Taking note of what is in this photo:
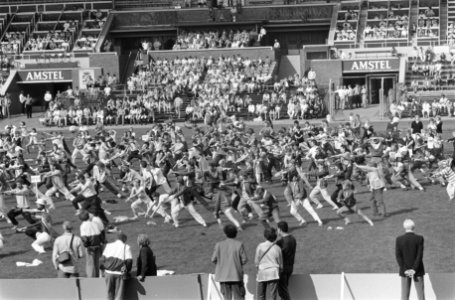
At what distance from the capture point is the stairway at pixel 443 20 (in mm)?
55250

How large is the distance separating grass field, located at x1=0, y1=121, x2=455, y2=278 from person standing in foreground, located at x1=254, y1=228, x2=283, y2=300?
156 inches

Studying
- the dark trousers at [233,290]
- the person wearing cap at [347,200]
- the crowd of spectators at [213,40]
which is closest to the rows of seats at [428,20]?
the crowd of spectators at [213,40]

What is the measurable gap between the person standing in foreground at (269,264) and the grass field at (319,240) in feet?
13.0

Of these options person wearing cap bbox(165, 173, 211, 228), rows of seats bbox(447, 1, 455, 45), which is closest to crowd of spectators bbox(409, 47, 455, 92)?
rows of seats bbox(447, 1, 455, 45)

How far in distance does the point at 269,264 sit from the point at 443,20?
143 ft

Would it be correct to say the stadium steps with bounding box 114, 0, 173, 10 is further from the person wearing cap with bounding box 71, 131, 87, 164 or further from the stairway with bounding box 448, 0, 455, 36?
the person wearing cap with bounding box 71, 131, 87, 164

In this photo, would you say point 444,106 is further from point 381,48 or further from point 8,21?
point 8,21

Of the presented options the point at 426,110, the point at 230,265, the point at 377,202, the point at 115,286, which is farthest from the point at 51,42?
the point at 230,265

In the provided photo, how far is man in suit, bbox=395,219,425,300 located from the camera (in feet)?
50.0

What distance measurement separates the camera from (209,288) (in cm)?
1653

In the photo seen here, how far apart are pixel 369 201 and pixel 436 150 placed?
504cm

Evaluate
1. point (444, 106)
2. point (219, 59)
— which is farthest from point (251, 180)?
point (219, 59)

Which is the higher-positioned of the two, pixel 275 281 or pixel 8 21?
pixel 8 21

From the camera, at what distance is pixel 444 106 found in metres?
46.5
